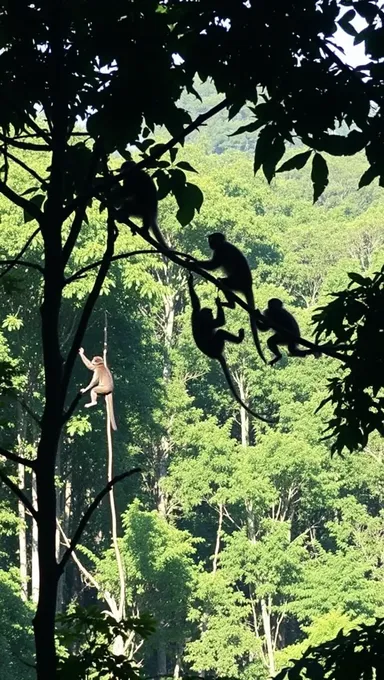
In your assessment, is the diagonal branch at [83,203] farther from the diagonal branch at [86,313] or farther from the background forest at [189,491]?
the background forest at [189,491]

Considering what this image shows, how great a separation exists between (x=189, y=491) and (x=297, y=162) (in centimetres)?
1536

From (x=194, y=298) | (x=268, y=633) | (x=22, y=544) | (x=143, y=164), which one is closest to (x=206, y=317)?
(x=194, y=298)

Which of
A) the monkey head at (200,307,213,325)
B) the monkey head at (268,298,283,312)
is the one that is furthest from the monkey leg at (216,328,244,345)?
the monkey head at (268,298,283,312)

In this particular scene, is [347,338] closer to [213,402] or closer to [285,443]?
[285,443]

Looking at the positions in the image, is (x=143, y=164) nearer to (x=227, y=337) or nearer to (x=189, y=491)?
(x=227, y=337)

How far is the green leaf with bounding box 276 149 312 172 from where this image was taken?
50.1 inches

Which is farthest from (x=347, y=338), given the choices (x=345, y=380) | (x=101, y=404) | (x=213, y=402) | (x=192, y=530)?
(x=213, y=402)

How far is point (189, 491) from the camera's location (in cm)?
1644

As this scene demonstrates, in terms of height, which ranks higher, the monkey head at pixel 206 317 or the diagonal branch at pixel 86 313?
the monkey head at pixel 206 317

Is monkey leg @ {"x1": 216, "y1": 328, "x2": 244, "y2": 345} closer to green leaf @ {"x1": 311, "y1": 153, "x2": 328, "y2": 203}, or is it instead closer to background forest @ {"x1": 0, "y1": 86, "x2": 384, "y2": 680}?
green leaf @ {"x1": 311, "y1": 153, "x2": 328, "y2": 203}

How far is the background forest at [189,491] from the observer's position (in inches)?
539

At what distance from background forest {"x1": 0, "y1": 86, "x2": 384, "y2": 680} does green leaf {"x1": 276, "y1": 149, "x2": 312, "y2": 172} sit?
10.2m

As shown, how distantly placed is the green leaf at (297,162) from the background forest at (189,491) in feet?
33.3

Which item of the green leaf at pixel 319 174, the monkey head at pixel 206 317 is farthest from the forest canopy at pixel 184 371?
the monkey head at pixel 206 317
